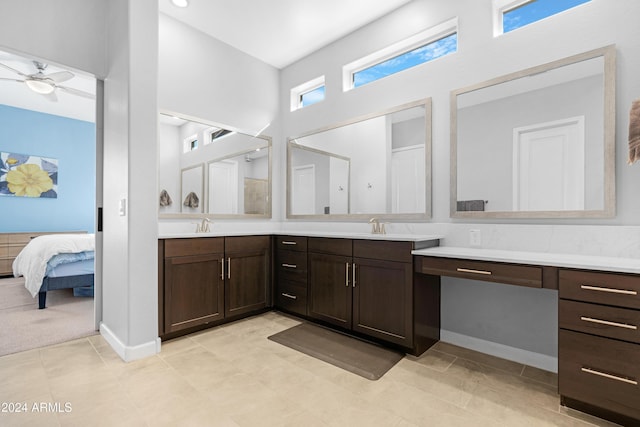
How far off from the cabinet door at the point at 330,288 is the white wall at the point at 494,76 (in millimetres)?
615

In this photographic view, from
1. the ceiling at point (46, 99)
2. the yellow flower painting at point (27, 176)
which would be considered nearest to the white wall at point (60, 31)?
the ceiling at point (46, 99)

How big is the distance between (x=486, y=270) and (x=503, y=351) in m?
0.84

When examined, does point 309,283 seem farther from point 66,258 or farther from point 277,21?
point 66,258

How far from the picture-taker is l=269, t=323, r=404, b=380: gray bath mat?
7.11ft

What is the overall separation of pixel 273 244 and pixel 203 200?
890mm

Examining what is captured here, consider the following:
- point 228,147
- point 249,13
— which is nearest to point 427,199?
point 228,147

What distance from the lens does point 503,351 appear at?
232 centimetres

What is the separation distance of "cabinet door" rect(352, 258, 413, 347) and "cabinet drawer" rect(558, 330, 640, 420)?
93 cm

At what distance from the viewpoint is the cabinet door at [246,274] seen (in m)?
3.00

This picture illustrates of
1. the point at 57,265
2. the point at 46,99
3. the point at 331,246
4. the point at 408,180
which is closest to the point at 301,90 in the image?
the point at 408,180

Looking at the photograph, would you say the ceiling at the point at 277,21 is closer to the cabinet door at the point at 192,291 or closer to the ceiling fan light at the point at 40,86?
the ceiling fan light at the point at 40,86

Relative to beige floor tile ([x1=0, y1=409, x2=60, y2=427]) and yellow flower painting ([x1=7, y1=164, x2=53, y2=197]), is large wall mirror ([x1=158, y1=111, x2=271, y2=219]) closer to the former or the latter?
beige floor tile ([x1=0, y1=409, x2=60, y2=427])

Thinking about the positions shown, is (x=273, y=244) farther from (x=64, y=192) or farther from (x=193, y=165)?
(x=64, y=192)

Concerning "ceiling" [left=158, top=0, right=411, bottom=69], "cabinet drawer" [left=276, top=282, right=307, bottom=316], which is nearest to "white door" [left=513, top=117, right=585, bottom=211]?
"ceiling" [left=158, top=0, right=411, bottom=69]
